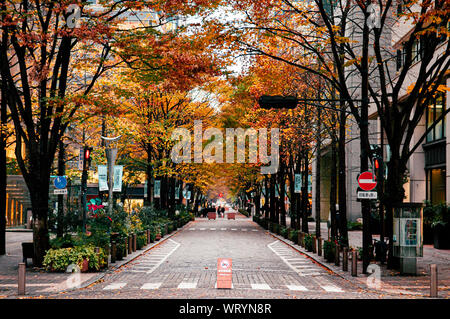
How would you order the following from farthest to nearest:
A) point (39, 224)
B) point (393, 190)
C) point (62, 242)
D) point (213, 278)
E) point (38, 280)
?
1. point (62, 242)
2. point (39, 224)
3. point (393, 190)
4. point (213, 278)
5. point (38, 280)

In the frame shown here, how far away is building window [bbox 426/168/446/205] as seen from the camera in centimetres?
3472

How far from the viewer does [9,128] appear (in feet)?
77.9

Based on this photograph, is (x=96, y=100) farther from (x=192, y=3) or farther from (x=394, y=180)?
(x=394, y=180)

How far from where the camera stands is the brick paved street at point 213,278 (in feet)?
44.0

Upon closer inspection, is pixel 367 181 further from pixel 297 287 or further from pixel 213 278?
pixel 213 278

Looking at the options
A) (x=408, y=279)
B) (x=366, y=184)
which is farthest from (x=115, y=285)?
(x=408, y=279)

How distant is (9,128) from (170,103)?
19085mm

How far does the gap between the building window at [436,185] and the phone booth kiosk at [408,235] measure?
59.8 feet

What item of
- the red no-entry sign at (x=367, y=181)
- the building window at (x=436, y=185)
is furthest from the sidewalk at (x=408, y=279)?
the building window at (x=436, y=185)

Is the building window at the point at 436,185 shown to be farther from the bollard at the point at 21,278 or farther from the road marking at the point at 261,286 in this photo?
the bollard at the point at 21,278

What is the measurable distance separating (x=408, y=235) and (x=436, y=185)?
19856mm

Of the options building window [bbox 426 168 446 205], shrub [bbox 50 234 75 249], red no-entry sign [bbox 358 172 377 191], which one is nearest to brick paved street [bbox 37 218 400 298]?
shrub [bbox 50 234 75 249]

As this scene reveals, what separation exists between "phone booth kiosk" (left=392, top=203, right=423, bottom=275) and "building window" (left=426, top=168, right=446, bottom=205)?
18.2 meters

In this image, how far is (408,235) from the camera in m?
17.5
